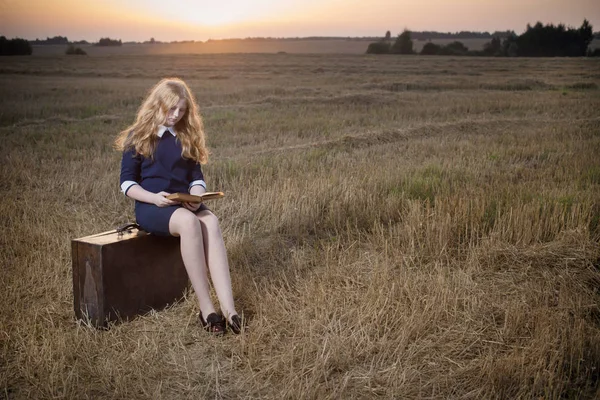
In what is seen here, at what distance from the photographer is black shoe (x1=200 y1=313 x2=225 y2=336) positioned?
388cm

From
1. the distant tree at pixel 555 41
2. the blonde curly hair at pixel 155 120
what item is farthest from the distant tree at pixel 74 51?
the blonde curly hair at pixel 155 120

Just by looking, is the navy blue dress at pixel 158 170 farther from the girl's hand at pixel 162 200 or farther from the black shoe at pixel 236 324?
the black shoe at pixel 236 324

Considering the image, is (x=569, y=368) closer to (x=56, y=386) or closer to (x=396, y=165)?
(x=56, y=386)

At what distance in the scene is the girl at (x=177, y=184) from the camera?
3.92m

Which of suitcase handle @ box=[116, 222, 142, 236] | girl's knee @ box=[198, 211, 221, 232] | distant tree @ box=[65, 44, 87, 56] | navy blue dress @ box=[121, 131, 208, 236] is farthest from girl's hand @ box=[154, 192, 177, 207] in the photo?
distant tree @ box=[65, 44, 87, 56]

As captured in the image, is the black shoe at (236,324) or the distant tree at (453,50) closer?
the black shoe at (236,324)

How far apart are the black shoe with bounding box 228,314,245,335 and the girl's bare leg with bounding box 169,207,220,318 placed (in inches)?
6.9

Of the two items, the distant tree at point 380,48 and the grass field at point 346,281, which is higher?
the distant tree at point 380,48

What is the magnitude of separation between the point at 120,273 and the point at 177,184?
2.46 ft

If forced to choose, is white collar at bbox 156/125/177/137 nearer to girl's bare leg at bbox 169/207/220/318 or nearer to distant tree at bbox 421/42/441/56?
girl's bare leg at bbox 169/207/220/318

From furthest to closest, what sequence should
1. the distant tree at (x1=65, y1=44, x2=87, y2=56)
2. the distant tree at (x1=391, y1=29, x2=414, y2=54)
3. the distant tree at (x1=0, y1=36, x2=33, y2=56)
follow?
the distant tree at (x1=391, y1=29, x2=414, y2=54) < the distant tree at (x1=65, y1=44, x2=87, y2=56) < the distant tree at (x1=0, y1=36, x2=33, y2=56)

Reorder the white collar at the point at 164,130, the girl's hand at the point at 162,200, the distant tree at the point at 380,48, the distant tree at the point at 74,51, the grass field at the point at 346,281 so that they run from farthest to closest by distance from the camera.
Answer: the distant tree at the point at 380,48 → the distant tree at the point at 74,51 → the white collar at the point at 164,130 → the girl's hand at the point at 162,200 → the grass field at the point at 346,281

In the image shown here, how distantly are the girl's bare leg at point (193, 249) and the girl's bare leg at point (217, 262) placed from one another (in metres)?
0.06

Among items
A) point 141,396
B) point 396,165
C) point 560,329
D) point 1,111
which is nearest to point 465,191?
point 396,165
